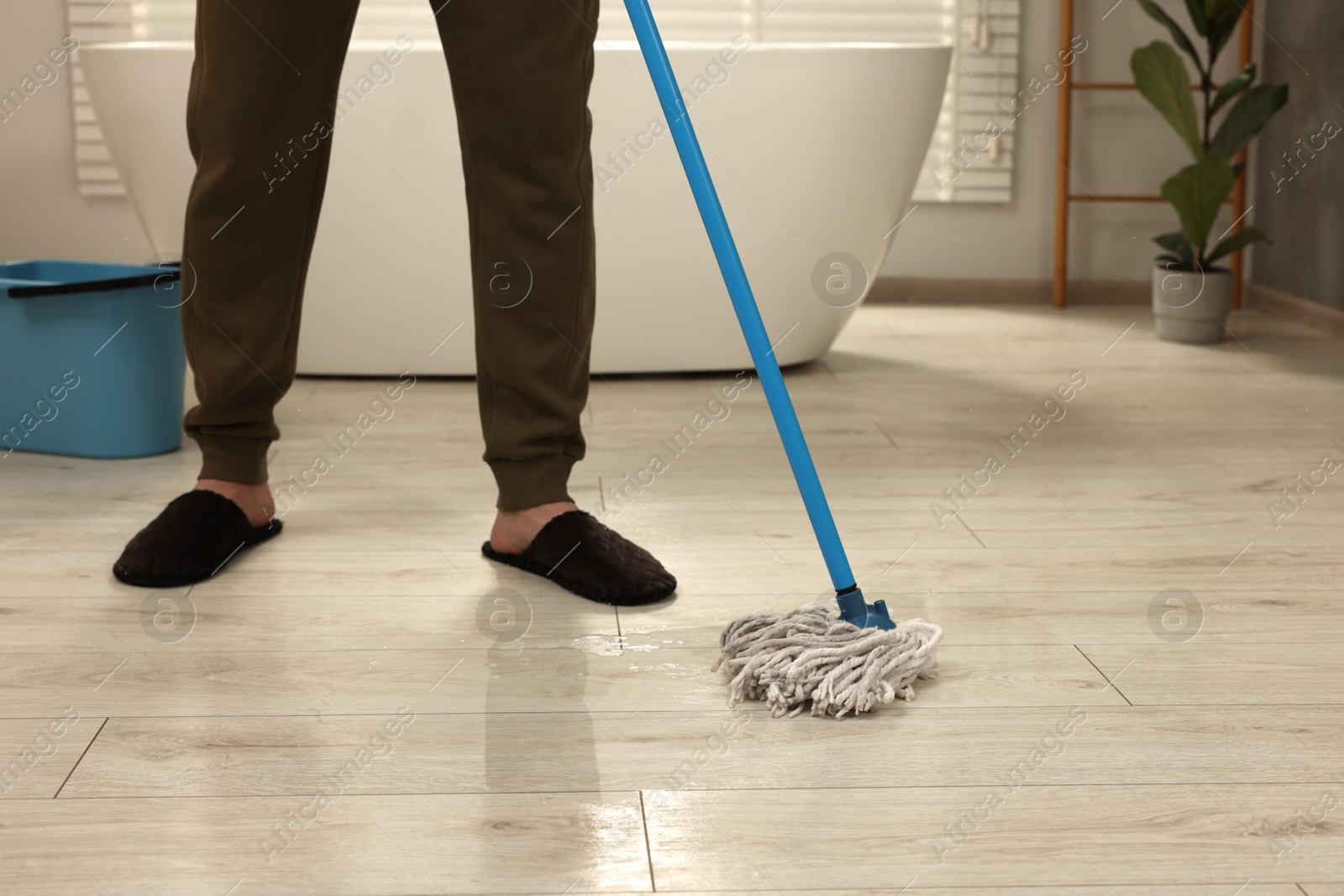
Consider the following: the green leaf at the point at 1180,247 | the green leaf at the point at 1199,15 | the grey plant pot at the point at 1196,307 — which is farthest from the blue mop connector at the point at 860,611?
the green leaf at the point at 1199,15

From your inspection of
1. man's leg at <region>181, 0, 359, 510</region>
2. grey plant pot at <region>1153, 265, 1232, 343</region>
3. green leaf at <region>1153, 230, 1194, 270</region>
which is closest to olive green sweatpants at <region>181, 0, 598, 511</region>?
man's leg at <region>181, 0, 359, 510</region>

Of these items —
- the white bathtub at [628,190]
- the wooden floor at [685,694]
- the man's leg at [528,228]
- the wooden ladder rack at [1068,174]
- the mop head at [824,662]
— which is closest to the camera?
the wooden floor at [685,694]

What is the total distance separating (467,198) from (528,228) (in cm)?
7

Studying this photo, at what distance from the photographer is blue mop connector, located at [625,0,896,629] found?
3.15ft

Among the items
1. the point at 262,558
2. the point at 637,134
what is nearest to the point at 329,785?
the point at 262,558

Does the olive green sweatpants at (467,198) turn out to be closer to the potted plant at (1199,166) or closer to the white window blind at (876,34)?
the potted plant at (1199,166)

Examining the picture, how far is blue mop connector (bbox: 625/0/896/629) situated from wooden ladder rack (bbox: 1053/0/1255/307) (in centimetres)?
233

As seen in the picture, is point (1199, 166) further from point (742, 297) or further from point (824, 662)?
point (824, 662)

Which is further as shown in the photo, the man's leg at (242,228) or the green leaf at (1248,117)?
the green leaf at (1248,117)

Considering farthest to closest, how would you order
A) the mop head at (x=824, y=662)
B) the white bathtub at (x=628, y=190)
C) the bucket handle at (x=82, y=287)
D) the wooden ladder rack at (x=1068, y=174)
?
1. the wooden ladder rack at (x=1068, y=174)
2. the white bathtub at (x=628, y=190)
3. the bucket handle at (x=82, y=287)
4. the mop head at (x=824, y=662)

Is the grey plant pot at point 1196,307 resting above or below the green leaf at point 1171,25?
below

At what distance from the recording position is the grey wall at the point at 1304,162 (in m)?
2.71

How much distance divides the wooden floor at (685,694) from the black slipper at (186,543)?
0.03 meters

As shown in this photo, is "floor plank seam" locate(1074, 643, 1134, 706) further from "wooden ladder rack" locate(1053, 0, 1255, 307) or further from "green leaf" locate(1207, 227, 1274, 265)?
"wooden ladder rack" locate(1053, 0, 1255, 307)
